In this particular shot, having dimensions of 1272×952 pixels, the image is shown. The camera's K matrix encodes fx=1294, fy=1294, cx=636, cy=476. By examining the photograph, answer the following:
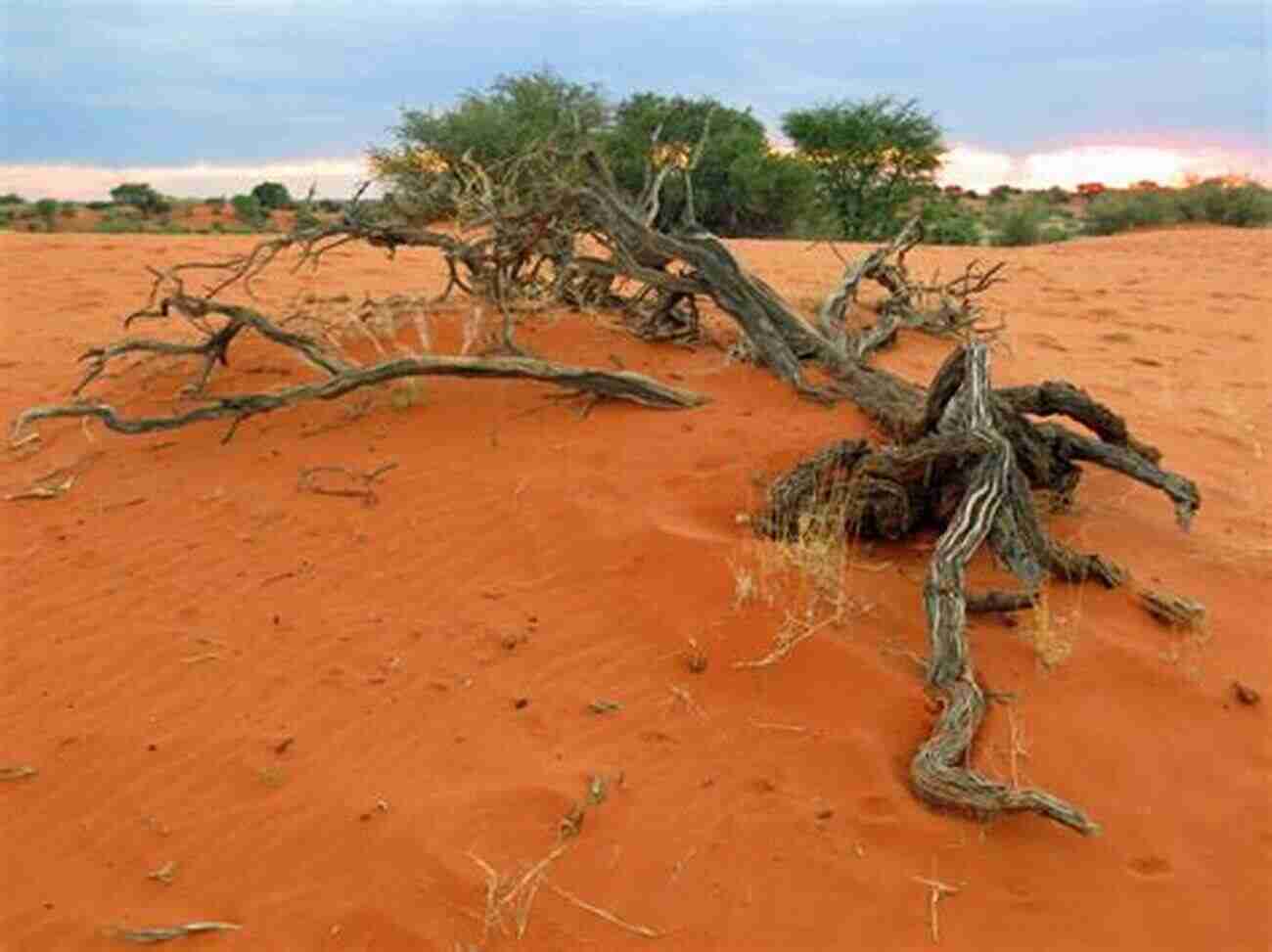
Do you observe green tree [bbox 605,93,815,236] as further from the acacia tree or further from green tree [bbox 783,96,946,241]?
the acacia tree

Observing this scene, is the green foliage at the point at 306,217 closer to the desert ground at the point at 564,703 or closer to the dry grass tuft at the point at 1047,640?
the desert ground at the point at 564,703

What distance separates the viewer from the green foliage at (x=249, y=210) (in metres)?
28.1

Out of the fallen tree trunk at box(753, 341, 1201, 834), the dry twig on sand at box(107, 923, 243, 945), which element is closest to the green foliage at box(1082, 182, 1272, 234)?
the fallen tree trunk at box(753, 341, 1201, 834)

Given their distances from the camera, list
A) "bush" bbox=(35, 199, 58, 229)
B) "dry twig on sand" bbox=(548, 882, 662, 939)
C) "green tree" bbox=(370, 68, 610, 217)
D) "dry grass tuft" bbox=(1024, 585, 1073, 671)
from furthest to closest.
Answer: "bush" bbox=(35, 199, 58, 229) < "green tree" bbox=(370, 68, 610, 217) < "dry grass tuft" bbox=(1024, 585, 1073, 671) < "dry twig on sand" bbox=(548, 882, 662, 939)

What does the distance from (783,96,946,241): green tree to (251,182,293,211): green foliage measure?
13.8 meters

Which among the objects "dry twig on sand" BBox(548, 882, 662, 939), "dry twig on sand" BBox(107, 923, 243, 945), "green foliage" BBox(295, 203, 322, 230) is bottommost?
"dry twig on sand" BBox(107, 923, 243, 945)

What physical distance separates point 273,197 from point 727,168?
14.7 m

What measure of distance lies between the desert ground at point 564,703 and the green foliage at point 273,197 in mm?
27405

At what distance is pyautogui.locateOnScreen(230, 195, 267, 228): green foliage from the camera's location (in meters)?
28.1

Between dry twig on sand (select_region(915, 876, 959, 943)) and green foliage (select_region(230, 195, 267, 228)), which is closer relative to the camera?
dry twig on sand (select_region(915, 876, 959, 943))

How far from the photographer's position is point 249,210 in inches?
1182

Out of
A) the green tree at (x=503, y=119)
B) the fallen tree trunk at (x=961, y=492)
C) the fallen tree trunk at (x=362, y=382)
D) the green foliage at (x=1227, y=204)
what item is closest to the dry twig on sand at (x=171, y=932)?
the fallen tree trunk at (x=961, y=492)

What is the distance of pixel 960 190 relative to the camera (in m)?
41.5

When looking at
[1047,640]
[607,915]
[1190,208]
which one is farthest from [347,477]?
[1190,208]
